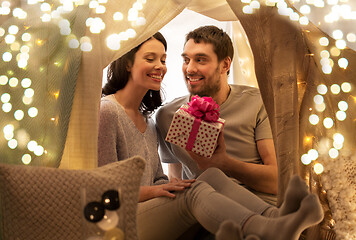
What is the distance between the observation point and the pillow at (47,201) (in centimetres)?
121

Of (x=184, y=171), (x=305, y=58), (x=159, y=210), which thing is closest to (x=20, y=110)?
(x=159, y=210)

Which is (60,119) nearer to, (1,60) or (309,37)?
(1,60)

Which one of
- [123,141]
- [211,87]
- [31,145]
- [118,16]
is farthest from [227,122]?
[31,145]

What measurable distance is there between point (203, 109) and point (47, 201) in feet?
2.53

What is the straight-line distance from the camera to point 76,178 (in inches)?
49.8

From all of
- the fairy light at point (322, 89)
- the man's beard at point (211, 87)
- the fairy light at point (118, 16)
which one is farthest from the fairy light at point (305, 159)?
the fairy light at point (118, 16)

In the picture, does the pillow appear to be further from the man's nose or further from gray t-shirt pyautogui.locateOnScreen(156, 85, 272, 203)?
the man's nose

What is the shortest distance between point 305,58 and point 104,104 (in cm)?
87

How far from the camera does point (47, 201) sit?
1.22 m

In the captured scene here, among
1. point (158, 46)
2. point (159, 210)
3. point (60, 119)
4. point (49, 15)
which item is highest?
point (49, 15)

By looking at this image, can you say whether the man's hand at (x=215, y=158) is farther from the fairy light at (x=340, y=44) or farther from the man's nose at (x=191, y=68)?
the fairy light at (x=340, y=44)

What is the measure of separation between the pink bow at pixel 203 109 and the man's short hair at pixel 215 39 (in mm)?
491

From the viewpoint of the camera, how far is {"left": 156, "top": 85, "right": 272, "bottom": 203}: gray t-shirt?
1995 millimetres

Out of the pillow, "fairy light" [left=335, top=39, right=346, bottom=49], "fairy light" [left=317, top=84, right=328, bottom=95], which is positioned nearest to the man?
"fairy light" [left=317, top=84, right=328, bottom=95]
